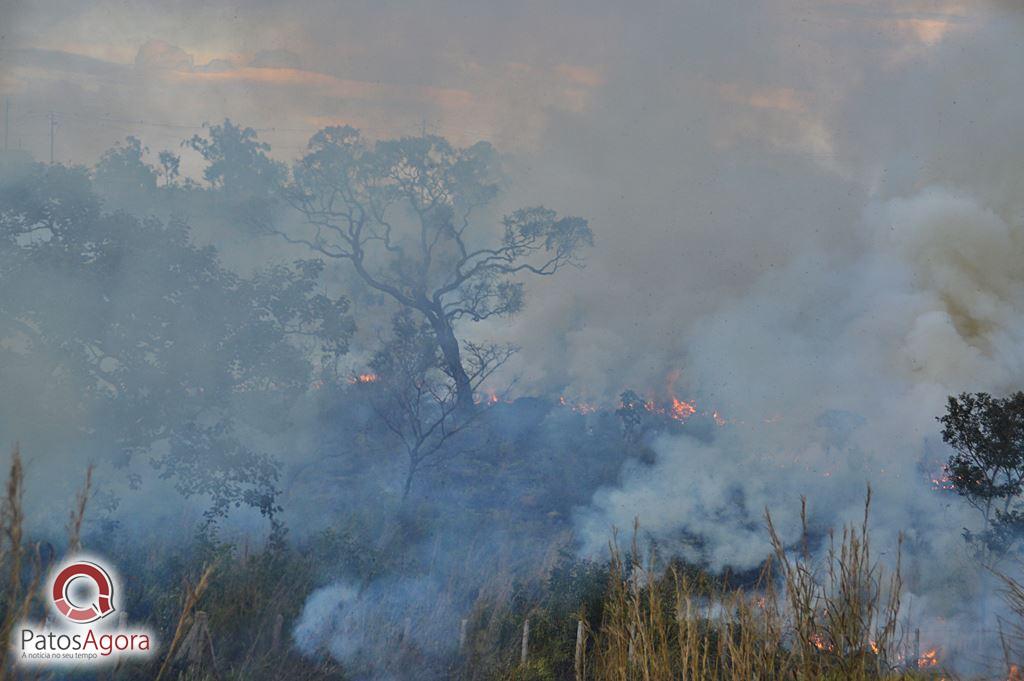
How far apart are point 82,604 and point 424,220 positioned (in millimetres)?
17050

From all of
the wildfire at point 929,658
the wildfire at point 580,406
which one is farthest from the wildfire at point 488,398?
the wildfire at point 929,658

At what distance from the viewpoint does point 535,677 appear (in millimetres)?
8547

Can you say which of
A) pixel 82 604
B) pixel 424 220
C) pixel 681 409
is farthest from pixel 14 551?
pixel 681 409

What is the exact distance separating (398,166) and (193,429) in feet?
42.9

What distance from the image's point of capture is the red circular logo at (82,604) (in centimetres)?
530

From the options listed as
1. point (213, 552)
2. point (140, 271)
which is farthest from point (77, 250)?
point (213, 552)

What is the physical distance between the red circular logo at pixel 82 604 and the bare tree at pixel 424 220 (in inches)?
581

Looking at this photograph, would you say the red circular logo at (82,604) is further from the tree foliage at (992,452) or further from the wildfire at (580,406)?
the wildfire at (580,406)

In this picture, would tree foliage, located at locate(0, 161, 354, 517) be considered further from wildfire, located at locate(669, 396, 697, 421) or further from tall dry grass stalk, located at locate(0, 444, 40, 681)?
wildfire, located at locate(669, 396, 697, 421)

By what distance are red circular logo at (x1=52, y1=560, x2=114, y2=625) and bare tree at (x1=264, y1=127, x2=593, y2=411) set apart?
1477 cm

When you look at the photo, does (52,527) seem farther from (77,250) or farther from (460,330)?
(460,330)

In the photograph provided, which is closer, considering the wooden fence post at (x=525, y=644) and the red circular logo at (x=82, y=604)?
the red circular logo at (x=82, y=604)

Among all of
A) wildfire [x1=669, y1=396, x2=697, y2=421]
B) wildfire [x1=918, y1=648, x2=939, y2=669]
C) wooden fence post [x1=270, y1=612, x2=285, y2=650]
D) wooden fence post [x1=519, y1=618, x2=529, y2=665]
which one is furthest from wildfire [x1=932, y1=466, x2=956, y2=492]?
wooden fence post [x1=270, y1=612, x2=285, y2=650]

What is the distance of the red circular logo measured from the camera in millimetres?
5297
